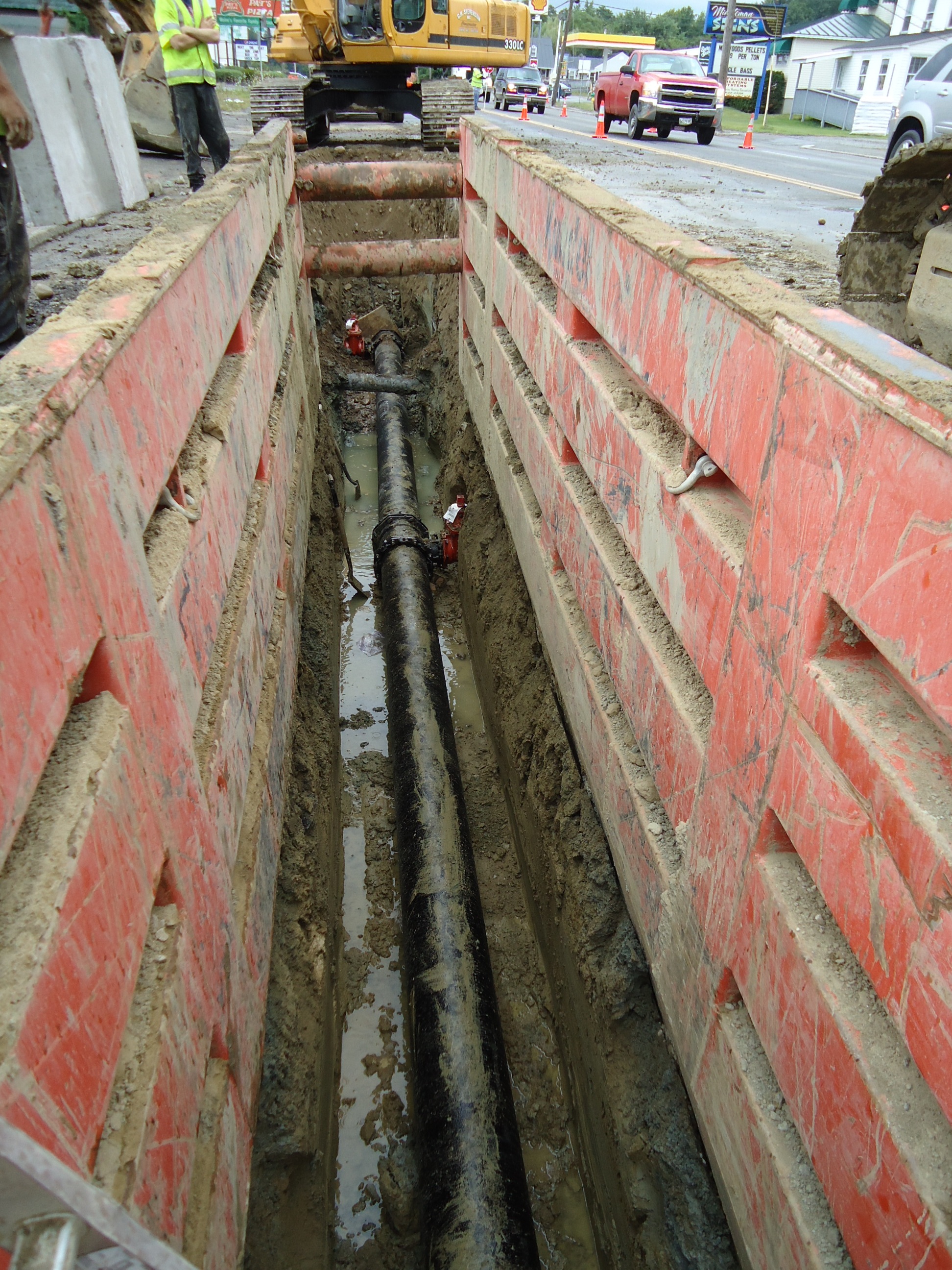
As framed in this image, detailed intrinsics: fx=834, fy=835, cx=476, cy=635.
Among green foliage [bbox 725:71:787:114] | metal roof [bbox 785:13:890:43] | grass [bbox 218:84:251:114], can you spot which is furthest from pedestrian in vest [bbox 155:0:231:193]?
metal roof [bbox 785:13:890:43]

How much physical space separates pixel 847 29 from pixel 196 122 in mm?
46511

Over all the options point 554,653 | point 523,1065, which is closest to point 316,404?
point 554,653

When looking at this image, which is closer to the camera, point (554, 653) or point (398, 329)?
point (554, 653)

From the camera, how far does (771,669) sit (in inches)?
73.9

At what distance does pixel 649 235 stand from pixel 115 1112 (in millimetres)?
2858

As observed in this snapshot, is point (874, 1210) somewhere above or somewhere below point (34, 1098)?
below

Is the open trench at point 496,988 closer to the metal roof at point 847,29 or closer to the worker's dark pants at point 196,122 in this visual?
the worker's dark pants at point 196,122

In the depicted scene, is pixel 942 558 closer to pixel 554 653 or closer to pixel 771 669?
pixel 771 669

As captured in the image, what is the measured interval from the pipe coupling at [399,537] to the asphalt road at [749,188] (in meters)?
2.80

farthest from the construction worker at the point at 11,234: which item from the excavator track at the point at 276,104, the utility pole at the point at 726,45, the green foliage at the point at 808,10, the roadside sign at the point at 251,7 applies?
the green foliage at the point at 808,10

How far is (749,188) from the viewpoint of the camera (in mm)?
9242

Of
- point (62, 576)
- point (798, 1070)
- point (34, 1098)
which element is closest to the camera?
point (34, 1098)

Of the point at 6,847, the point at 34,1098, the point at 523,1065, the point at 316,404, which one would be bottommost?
the point at 523,1065

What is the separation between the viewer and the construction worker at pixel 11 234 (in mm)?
3877
